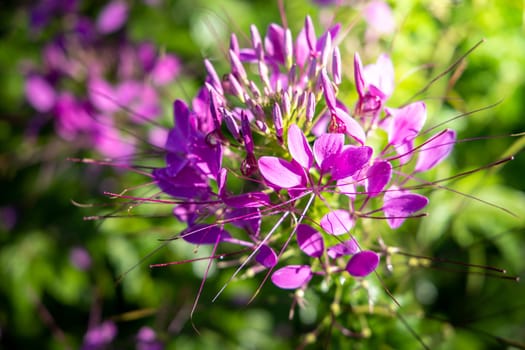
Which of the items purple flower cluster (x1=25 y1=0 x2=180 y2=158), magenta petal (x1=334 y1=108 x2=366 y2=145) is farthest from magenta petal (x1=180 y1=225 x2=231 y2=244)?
purple flower cluster (x1=25 y1=0 x2=180 y2=158)

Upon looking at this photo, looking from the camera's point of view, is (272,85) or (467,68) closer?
(272,85)

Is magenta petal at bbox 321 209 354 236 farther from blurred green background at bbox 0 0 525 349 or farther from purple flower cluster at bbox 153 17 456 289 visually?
blurred green background at bbox 0 0 525 349

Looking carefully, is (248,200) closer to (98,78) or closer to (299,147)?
(299,147)

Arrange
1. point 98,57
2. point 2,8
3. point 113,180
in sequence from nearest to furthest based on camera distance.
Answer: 1. point 113,180
2. point 98,57
3. point 2,8

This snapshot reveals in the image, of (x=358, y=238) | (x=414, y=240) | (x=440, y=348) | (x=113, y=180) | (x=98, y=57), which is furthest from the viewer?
(x=98, y=57)

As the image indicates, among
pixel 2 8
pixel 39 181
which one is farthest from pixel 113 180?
pixel 2 8

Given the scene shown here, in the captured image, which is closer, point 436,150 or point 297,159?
point 297,159

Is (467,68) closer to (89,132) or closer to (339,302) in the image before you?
(339,302)

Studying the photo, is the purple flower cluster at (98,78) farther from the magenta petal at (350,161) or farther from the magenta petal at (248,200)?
the magenta petal at (350,161)

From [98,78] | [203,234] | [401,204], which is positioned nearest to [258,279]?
[203,234]
